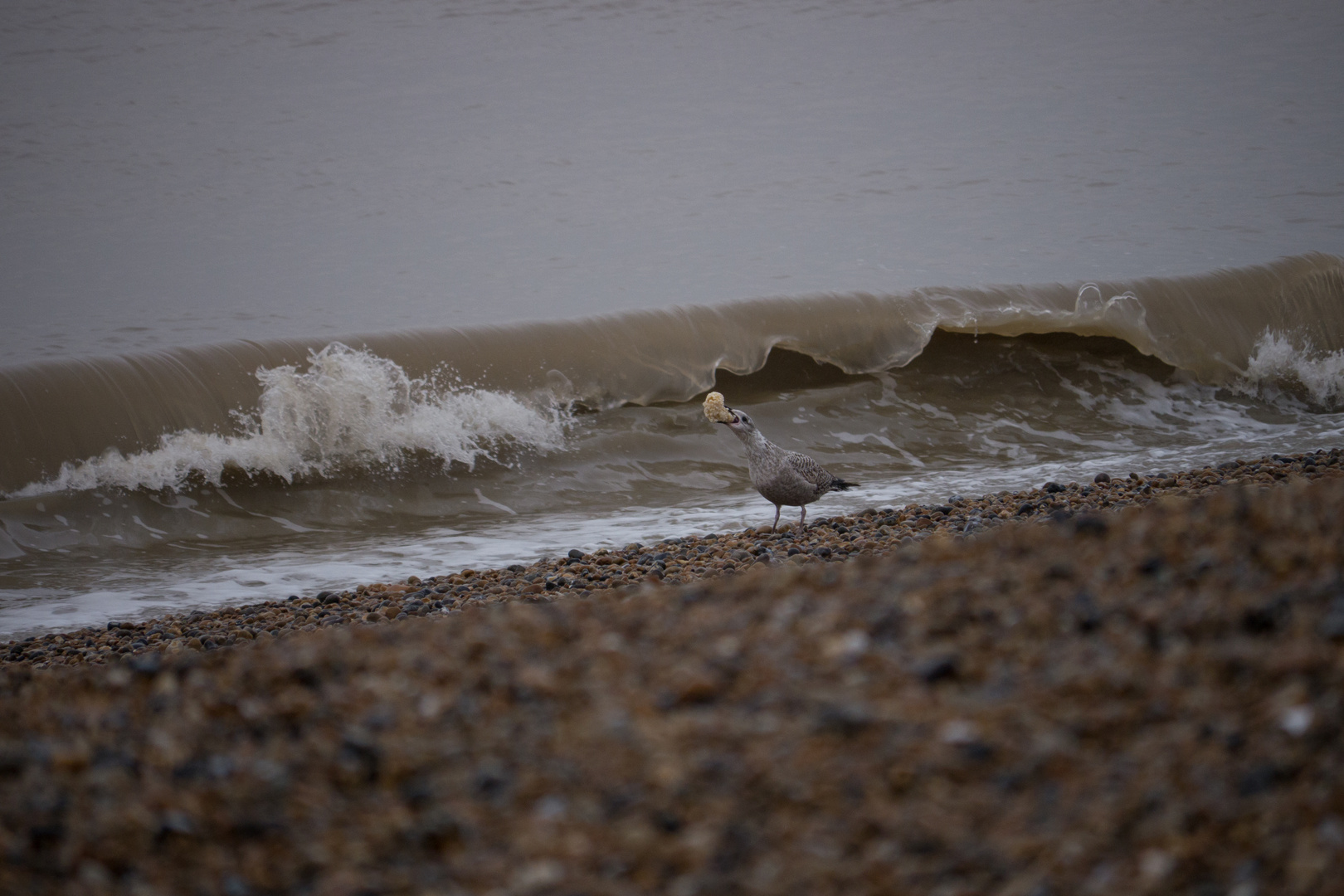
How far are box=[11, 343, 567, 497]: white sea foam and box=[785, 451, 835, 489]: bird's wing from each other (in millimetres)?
3545

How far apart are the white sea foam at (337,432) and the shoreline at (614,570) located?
116 inches

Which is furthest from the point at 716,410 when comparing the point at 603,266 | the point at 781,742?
the point at 603,266

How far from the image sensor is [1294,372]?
11180 mm

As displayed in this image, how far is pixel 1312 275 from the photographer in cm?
1304

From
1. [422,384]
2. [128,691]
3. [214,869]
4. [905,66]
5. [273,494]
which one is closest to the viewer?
[214,869]

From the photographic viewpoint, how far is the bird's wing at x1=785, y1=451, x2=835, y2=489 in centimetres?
579

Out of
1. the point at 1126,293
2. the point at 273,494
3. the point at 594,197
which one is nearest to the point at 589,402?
the point at 273,494

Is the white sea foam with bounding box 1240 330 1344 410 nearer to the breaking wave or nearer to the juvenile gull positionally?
the breaking wave

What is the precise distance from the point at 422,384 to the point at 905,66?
1882cm

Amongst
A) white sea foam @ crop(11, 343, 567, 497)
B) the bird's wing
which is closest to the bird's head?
the bird's wing

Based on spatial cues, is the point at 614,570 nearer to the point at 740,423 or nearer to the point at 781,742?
the point at 740,423

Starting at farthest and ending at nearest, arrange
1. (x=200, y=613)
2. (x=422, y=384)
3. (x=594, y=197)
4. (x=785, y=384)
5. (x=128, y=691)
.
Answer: (x=594, y=197)
(x=785, y=384)
(x=422, y=384)
(x=200, y=613)
(x=128, y=691)

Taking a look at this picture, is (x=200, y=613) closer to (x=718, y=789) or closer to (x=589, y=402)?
(x=718, y=789)

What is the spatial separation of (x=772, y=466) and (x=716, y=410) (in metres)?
0.46
